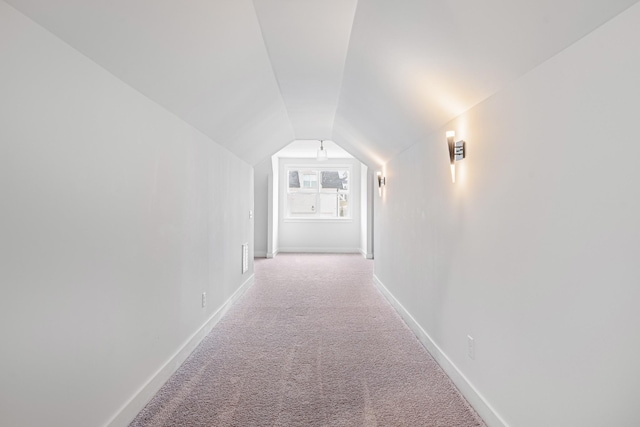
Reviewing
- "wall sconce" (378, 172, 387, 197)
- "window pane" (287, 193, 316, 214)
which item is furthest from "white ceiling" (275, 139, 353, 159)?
"wall sconce" (378, 172, 387, 197)

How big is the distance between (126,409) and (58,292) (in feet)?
2.94

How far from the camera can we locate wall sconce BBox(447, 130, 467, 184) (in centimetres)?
245

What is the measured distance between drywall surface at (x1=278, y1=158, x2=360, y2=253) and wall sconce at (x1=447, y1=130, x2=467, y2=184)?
6881 millimetres

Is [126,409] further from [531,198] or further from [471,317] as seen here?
[531,198]

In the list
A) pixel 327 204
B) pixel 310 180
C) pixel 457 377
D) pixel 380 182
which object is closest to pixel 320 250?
pixel 327 204

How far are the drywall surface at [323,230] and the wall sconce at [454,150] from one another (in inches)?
271

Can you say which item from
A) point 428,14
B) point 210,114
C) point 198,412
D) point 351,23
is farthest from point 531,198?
point 210,114

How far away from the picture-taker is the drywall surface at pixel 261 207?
8867 mm

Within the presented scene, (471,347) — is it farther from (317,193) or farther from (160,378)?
(317,193)

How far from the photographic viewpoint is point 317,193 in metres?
9.64

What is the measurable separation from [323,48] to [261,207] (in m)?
6.40

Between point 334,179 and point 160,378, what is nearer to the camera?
point 160,378

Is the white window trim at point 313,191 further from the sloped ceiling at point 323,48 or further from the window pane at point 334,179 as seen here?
the sloped ceiling at point 323,48

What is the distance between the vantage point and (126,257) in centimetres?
206
